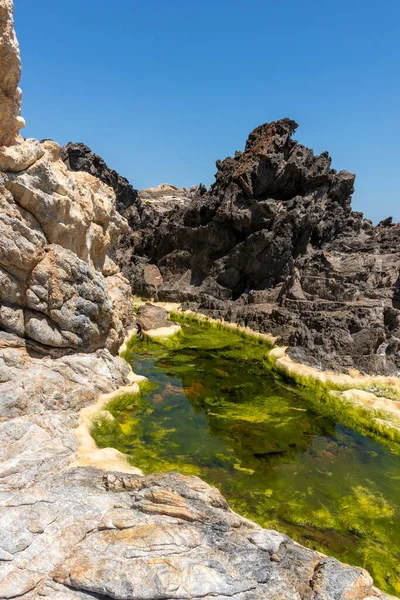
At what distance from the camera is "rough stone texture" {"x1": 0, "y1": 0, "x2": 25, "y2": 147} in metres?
14.4

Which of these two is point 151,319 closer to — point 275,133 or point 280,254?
point 280,254

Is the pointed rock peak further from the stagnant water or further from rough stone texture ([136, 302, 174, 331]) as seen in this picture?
the stagnant water

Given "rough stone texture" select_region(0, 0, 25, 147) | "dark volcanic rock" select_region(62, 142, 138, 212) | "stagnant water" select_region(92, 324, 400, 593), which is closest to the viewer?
"stagnant water" select_region(92, 324, 400, 593)

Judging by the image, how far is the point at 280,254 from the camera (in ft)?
155

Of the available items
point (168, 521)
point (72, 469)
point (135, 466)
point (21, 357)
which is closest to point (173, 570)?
point (168, 521)

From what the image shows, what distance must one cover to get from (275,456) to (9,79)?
63.1ft

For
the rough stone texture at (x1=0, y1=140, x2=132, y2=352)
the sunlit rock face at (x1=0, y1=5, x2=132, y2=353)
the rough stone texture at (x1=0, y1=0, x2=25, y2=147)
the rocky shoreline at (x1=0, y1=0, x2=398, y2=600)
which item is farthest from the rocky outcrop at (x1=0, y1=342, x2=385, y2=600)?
the rough stone texture at (x1=0, y1=0, x2=25, y2=147)

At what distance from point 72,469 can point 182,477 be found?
3338 mm

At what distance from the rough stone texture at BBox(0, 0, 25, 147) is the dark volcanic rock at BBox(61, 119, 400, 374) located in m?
22.1

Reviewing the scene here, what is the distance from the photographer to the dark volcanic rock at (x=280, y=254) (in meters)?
31.7

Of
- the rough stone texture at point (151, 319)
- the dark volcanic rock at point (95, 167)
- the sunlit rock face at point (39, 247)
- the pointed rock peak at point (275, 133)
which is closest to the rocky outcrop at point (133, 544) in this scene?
the sunlit rock face at point (39, 247)

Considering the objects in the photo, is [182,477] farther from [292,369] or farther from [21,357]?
Answer: [292,369]

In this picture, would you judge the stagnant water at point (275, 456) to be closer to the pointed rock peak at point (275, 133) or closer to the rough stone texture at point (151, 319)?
the rough stone texture at point (151, 319)

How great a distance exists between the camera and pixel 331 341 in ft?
90.3
